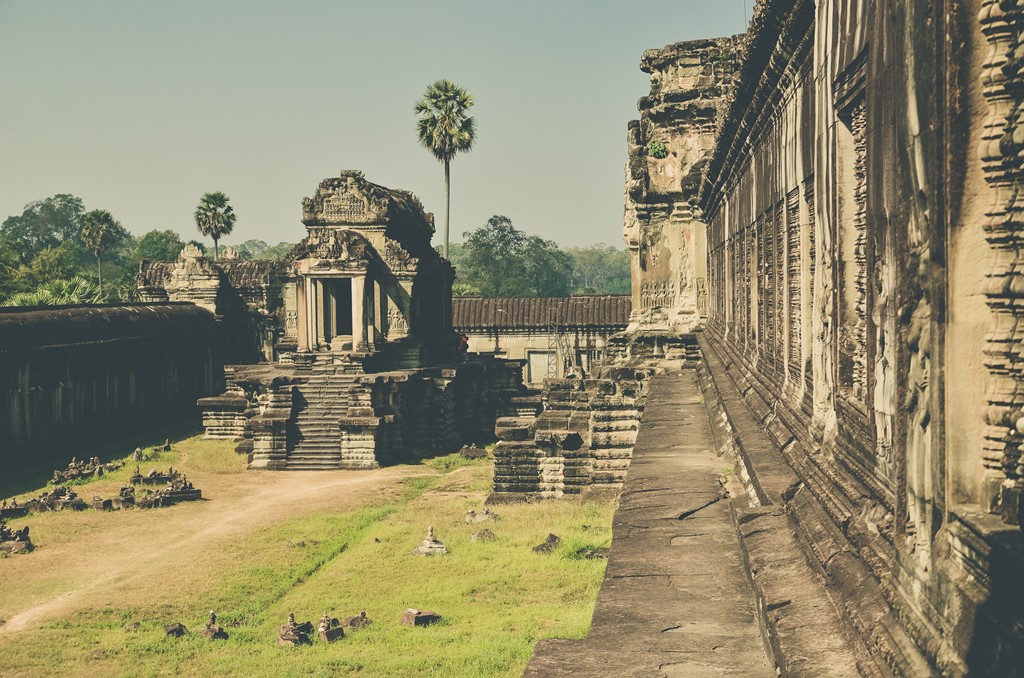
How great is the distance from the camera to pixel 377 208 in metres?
31.9

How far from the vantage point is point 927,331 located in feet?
9.38

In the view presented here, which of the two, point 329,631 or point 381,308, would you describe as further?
point 381,308

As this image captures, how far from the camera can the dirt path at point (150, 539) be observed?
49.0 feet

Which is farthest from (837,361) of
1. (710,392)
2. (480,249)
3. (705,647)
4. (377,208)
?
(480,249)

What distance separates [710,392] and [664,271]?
29.3 ft

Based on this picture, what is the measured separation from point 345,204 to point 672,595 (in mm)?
27912

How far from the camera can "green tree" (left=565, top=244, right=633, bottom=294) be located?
14725cm

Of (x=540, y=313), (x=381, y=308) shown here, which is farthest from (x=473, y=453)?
(x=540, y=313)

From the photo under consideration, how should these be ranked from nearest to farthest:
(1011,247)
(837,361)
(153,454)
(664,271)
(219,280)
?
(1011,247)
(837,361)
(664,271)
(153,454)
(219,280)

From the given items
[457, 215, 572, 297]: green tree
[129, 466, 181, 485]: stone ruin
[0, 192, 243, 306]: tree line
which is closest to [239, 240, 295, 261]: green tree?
[0, 192, 243, 306]: tree line

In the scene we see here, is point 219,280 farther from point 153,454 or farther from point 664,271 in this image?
point 664,271

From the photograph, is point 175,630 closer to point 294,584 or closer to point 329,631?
point 329,631

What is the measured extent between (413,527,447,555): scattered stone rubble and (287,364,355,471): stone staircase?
12048 millimetres

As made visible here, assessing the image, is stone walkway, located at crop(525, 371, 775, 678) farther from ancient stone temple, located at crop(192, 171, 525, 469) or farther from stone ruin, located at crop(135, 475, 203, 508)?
ancient stone temple, located at crop(192, 171, 525, 469)
